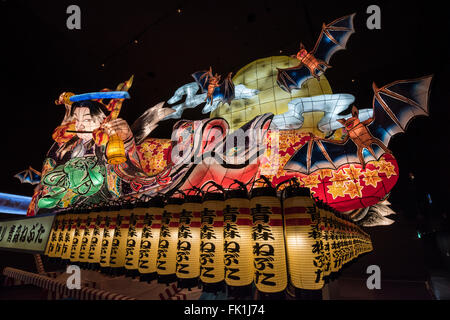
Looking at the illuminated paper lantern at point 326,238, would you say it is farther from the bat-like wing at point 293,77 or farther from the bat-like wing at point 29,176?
the bat-like wing at point 29,176

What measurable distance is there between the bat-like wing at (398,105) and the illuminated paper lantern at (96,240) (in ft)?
21.1

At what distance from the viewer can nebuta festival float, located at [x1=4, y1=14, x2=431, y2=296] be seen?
2.61 m

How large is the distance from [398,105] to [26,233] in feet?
34.0

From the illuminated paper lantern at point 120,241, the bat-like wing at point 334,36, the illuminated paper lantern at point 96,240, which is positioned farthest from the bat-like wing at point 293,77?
the illuminated paper lantern at point 96,240

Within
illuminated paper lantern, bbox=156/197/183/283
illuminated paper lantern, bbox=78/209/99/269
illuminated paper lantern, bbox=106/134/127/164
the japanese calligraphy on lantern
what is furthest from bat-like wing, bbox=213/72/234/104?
the japanese calligraphy on lantern

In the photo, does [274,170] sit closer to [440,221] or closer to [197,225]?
[197,225]

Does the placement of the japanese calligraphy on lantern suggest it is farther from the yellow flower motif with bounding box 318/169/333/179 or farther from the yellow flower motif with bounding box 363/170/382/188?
the yellow flower motif with bounding box 363/170/382/188

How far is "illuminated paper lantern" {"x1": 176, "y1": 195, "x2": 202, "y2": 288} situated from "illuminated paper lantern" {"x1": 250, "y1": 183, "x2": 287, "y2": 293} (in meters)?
0.91

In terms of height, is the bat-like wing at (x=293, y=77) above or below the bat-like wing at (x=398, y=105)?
above

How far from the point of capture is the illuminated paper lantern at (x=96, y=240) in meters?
4.27

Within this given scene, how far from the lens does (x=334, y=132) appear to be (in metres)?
6.02

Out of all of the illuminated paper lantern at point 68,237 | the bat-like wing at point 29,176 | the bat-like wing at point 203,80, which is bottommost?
the illuminated paper lantern at point 68,237

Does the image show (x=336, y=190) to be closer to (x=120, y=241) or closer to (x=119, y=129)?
(x=120, y=241)
